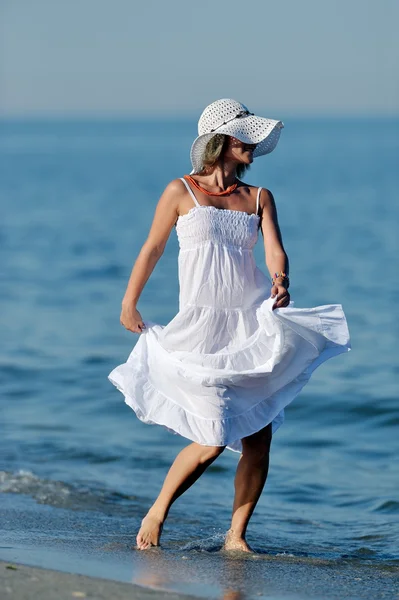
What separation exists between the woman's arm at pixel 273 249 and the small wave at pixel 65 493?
2.25 m

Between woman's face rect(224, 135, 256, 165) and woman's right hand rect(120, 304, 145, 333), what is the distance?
0.81 metres

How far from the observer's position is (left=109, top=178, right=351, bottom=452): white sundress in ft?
16.3

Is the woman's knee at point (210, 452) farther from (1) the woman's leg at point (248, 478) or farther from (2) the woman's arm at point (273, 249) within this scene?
(2) the woman's arm at point (273, 249)

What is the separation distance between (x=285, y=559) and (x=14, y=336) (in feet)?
26.6

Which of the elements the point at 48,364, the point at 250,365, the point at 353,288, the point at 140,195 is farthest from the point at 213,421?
the point at 140,195

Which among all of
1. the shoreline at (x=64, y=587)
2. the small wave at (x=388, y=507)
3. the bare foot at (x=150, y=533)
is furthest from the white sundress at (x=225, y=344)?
the small wave at (x=388, y=507)

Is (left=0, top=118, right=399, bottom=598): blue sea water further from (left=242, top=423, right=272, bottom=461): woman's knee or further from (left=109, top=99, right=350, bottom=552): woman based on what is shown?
(left=109, top=99, right=350, bottom=552): woman

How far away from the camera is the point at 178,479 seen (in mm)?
5168

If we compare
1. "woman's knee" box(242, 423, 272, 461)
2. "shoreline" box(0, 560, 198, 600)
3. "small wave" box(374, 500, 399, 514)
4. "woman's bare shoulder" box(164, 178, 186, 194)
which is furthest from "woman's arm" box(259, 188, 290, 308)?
"small wave" box(374, 500, 399, 514)

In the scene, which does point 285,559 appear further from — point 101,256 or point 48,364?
point 101,256

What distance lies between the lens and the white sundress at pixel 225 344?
496cm

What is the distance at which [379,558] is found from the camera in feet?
18.8

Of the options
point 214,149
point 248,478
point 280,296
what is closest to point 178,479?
point 248,478

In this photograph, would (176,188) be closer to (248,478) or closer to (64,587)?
(248,478)
